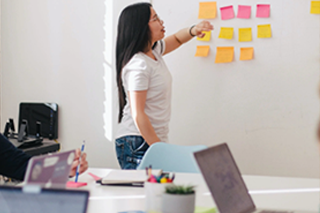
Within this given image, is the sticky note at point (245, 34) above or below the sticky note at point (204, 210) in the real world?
above

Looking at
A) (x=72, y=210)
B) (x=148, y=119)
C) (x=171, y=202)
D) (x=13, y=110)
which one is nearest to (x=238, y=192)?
(x=171, y=202)

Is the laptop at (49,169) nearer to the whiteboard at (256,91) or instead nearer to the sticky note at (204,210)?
the sticky note at (204,210)

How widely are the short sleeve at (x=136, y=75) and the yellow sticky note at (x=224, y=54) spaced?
2.56ft

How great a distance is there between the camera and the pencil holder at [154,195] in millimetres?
1061

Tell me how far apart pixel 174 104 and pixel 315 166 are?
3.62 ft

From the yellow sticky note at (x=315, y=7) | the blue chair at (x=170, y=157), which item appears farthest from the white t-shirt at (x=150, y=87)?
the yellow sticky note at (x=315, y=7)

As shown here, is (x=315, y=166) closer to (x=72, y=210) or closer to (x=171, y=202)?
(x=171, y=202)

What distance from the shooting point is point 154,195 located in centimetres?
107

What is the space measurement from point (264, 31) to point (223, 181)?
6.09 feet

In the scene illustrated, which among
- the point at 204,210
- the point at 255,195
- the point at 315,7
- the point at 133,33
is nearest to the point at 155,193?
the point at 204,210

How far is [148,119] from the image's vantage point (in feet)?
7.02

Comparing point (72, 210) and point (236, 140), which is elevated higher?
point (72, 210)

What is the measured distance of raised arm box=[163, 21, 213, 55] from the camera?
2551mm

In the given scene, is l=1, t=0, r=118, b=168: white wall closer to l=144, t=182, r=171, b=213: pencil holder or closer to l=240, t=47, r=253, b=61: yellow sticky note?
l=240, t=47, r=253, b=61: yellow sticky note
